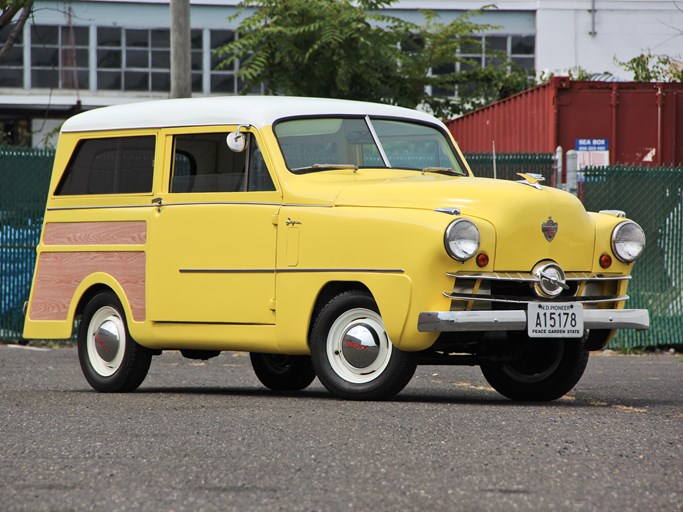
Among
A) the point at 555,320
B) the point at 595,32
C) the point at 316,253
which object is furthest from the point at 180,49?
the point at 595,32

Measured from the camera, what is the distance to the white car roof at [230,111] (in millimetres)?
9766

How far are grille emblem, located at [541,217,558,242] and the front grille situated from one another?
264mm

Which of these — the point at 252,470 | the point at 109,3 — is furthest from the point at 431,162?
the point at 109,3

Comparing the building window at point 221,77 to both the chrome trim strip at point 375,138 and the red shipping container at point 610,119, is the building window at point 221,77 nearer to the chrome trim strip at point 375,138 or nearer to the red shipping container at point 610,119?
the red shipping container at point 610,119

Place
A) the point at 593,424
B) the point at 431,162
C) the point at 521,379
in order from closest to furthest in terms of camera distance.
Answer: the point at 593,424
the point at 521,379
the point at 431,162

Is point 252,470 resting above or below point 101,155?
below

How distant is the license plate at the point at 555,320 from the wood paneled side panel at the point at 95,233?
298 centimetres

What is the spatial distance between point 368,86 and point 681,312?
1452cm

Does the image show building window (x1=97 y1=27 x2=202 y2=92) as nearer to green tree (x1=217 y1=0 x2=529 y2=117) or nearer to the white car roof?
green tree (x1=217 y1=0 x2=529 y2=117)

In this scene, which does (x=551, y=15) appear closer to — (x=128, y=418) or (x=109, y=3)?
(x=109, y=3)

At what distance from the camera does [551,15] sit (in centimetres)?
4653

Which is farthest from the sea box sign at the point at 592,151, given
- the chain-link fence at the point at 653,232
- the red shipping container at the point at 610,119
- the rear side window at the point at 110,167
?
the rear side window at the point at 110,167

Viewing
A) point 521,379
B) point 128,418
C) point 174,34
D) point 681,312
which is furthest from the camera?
point 174,34

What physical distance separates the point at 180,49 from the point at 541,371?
7961 millimetres
